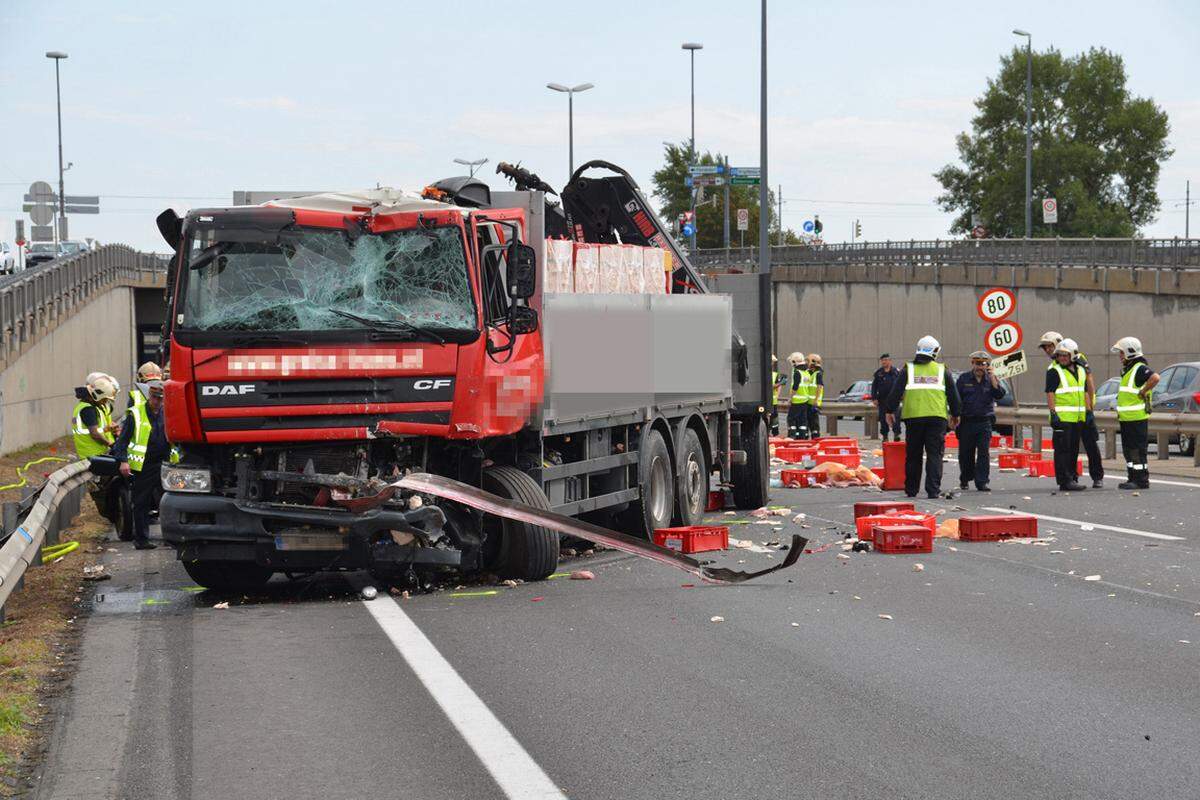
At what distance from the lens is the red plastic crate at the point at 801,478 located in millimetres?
22016

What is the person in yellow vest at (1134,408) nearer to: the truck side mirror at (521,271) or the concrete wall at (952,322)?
the truck side mirror at (521,271)

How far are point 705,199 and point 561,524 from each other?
95231 mm

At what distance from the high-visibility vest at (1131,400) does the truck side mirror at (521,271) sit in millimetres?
11034

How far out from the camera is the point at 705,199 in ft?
347

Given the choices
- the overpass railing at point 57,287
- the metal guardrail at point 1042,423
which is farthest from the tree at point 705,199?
the metal guardrail at point 1042,423

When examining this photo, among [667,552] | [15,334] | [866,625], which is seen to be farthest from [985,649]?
[15,334]

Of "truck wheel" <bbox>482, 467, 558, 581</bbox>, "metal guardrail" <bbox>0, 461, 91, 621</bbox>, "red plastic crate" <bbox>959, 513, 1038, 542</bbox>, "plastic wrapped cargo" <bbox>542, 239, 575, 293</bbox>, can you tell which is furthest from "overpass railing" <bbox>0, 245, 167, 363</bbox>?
"red plastic crate" <bbox>959, 513, 1038, 542</bbox>

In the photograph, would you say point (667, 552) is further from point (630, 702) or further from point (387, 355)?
point (630, 702)

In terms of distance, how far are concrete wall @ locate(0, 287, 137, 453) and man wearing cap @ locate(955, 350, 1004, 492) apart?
40.6 ft

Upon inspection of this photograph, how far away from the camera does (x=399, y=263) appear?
37.0 ft

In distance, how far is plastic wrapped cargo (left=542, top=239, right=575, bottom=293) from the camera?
1225 cm

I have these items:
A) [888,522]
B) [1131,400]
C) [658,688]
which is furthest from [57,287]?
[658,688]

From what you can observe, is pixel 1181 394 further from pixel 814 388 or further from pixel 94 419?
pixel 94 419

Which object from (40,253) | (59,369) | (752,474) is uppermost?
(40,253)
